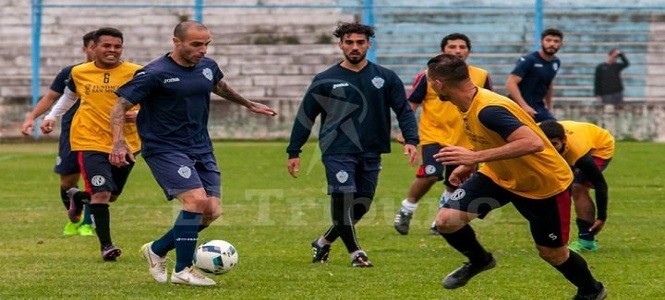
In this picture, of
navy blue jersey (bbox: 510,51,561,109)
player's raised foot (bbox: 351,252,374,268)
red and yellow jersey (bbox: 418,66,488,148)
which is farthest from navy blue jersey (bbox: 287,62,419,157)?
navy blue jersey (bbox: 510,51,561,109)

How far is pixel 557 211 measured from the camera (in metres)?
8.41

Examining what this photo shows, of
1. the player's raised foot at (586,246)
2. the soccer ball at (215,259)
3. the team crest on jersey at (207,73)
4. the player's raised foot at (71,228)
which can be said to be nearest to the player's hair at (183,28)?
the team crest on jersey at (207,73)

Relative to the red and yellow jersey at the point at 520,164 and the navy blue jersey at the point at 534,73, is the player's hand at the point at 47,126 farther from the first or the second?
the navy blue jersey at the point at 534,73

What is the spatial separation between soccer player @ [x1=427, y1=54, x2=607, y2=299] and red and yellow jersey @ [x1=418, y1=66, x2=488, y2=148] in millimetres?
4426

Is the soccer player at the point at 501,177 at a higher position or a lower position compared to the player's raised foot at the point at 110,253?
higher

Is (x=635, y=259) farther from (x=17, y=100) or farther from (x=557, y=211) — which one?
(x=17, y=100)

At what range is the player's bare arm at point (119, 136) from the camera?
30.8ft

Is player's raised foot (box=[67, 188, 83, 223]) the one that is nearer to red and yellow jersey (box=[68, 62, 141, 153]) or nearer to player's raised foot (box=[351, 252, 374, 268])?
red and yellow jersey (box=[68, 62, 141, 153])

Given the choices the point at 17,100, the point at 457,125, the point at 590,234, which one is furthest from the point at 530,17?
the point at 590,234

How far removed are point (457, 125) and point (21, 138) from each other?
1634 cm

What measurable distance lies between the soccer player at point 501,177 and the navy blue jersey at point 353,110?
7.47 feet

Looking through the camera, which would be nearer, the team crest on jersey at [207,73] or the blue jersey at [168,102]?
the blue jersey at [168,102]

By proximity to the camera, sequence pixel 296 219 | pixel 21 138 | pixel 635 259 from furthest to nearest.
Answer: pixel 21 138 → pixel 296 219 → pixel 635 259

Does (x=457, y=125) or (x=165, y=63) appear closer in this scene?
(x=165, y=63)
